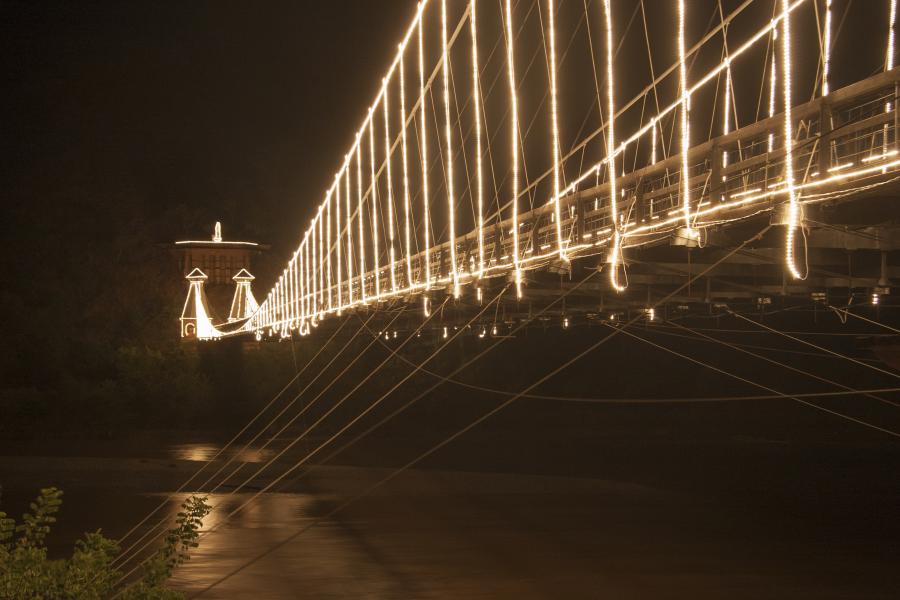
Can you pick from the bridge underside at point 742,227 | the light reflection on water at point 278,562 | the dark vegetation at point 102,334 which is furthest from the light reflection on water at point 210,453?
the bridge underside at point 742,227

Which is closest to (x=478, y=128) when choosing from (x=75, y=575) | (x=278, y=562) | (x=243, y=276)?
(x=278, y=562)

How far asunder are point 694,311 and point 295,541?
5341mm

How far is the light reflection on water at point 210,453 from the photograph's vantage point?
2105cm

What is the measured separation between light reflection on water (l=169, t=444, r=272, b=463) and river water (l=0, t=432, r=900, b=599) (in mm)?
867

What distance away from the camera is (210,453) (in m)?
22.2

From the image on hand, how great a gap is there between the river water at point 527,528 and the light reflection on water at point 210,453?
2.85ft

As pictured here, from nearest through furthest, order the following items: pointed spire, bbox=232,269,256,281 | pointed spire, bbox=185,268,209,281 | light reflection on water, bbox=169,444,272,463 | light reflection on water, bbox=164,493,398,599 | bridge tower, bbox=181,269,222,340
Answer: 1. light reflection on water, bbox=164,493,398,599
2. light reflection on water, bbox=169,444,272,463
3. bridge tower, bbox=181,269,222,340
4. pointed spire, bbox=185,268,209,281
5. pointed spire, bbox=232,269,256,281

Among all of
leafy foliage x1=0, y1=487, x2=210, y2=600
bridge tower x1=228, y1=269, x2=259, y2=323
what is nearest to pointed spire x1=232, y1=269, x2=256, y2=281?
bridge tower x1=228, y1=269, x2=259, y2=323

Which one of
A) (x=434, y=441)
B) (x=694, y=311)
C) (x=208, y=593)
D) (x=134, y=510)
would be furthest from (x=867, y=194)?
(x=434, y=441)

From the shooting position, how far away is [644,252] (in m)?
7.94

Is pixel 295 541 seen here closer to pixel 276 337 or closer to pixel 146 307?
pixel 276 337

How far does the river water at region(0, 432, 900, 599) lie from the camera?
1045 centimetres

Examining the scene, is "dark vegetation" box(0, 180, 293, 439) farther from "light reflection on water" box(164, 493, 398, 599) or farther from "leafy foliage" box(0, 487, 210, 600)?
"leafy foliage" box(0, 487, 210, 600)

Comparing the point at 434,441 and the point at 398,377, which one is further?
the point at 398,377
